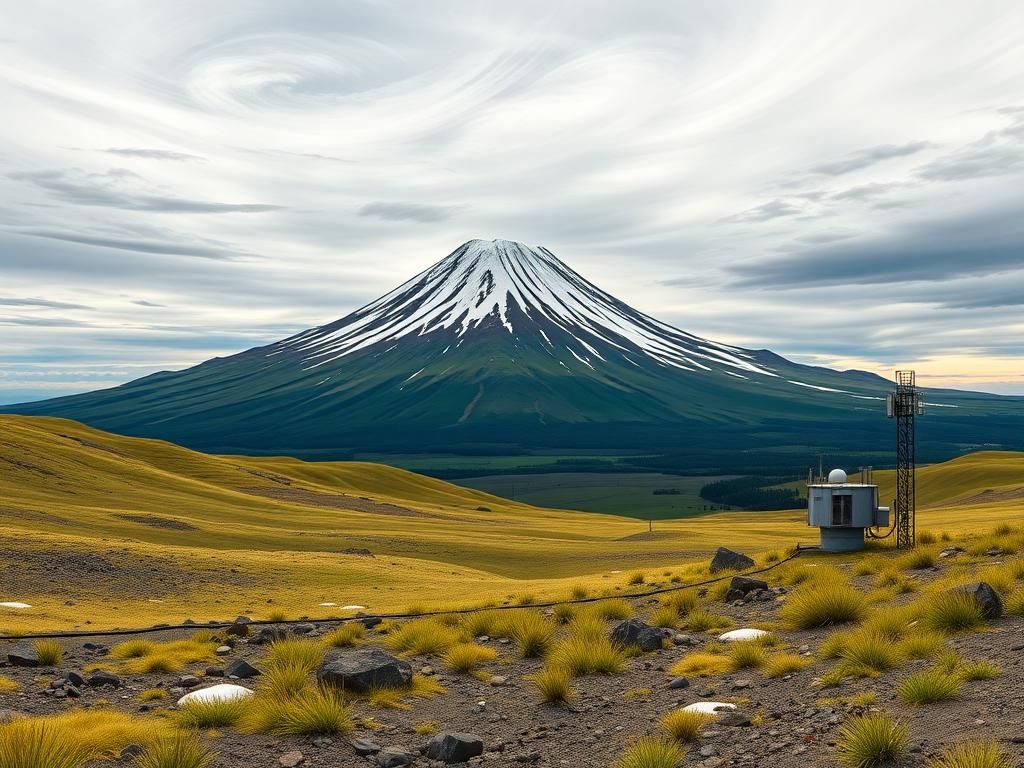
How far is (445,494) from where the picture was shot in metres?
107

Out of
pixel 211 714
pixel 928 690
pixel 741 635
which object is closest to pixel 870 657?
pixel 928 690

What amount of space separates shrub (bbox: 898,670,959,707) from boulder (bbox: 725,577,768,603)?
10907 millimetres

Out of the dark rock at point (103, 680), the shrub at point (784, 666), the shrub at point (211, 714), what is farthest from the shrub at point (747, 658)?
the dark rock at point (103, 680)

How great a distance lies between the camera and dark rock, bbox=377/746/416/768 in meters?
11.3

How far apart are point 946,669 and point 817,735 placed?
9.05ft

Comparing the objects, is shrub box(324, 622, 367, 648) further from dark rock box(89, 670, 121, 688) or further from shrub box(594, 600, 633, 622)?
shrub box(594, 600, 633, 622)

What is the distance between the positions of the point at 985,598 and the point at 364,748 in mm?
10857

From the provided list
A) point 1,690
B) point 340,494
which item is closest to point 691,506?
point 340,494

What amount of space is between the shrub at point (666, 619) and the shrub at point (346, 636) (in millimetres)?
6598

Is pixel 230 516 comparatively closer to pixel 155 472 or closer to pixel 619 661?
pixel 155 472

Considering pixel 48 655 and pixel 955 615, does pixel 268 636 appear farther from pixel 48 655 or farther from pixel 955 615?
pixel 955 615

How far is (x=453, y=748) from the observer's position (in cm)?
1144

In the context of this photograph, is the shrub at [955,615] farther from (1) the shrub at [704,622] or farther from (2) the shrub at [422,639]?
(2) the shrub at [422,639]

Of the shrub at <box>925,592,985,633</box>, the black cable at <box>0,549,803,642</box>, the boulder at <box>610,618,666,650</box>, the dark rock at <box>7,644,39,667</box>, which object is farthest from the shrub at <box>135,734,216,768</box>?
the shrub at <box>925,592,985,633</box>
